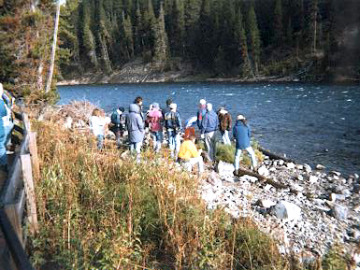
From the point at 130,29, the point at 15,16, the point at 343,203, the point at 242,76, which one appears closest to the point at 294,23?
the point at 242,76

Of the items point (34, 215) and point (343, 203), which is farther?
point (343, 203)

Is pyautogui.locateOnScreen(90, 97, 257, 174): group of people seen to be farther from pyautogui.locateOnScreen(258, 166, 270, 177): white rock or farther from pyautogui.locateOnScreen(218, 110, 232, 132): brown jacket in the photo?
pyautogui.locateOnScreen(218, 110, 232, 132): brown jacket

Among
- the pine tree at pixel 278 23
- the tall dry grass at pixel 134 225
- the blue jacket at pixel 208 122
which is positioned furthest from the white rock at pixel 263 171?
the pine tree at pixel 278 23

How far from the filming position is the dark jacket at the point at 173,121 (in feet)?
40.0

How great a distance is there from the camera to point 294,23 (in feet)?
239

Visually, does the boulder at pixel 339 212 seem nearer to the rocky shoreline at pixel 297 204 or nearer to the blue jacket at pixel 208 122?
the rocky shoreline at pixel 297 204

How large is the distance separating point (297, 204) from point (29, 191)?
6579 millimetres

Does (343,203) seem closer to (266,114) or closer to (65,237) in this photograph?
(65,237)

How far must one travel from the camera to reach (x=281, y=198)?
9617mm

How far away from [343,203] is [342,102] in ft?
70.4

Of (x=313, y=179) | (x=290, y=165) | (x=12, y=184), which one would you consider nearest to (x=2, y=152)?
(x=12, y=184)

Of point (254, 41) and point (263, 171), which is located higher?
point (254, 41)

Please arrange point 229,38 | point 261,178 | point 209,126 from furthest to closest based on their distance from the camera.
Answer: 1. point 229,38
2. point 209,126
3. point 261,178

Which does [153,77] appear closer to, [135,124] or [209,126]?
[209,126]
